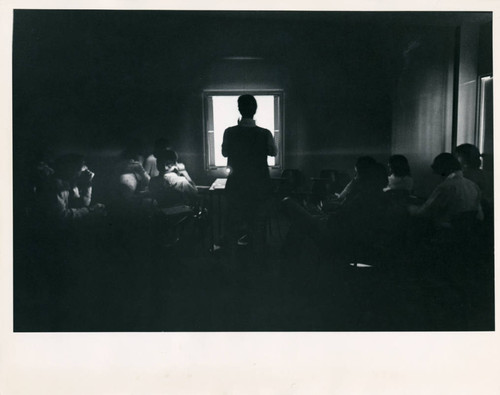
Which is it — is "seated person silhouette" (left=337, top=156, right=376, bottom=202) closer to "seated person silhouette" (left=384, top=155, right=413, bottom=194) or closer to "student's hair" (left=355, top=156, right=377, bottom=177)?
"student's hair" (left=355, top=156, right=377, bottom=177)

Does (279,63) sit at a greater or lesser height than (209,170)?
greater

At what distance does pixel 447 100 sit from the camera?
2547 mm

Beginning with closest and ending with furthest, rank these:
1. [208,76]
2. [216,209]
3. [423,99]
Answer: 1. [208,76]
2. [216,209]
3. [423,99]

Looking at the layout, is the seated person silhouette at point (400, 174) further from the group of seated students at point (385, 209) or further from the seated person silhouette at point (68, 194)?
the seated person silhouette at point (68, 194)

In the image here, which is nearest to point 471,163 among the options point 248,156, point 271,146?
point 271,146

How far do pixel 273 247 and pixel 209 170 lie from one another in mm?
538

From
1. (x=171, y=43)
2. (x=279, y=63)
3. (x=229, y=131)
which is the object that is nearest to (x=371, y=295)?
(x=229, y=131)

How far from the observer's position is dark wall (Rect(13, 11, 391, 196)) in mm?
2219

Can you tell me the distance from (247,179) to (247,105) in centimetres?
40

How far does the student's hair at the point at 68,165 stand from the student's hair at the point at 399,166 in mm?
1626

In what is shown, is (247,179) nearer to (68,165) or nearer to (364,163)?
(364,163)

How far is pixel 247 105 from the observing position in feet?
7.58

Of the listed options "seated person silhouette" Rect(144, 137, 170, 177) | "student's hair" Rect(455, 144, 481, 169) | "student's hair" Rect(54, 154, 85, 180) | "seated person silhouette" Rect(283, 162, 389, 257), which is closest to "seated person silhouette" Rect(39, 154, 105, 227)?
"student's hair" Rect(54, 154, 85, 180)

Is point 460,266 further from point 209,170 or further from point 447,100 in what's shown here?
point 209,170
